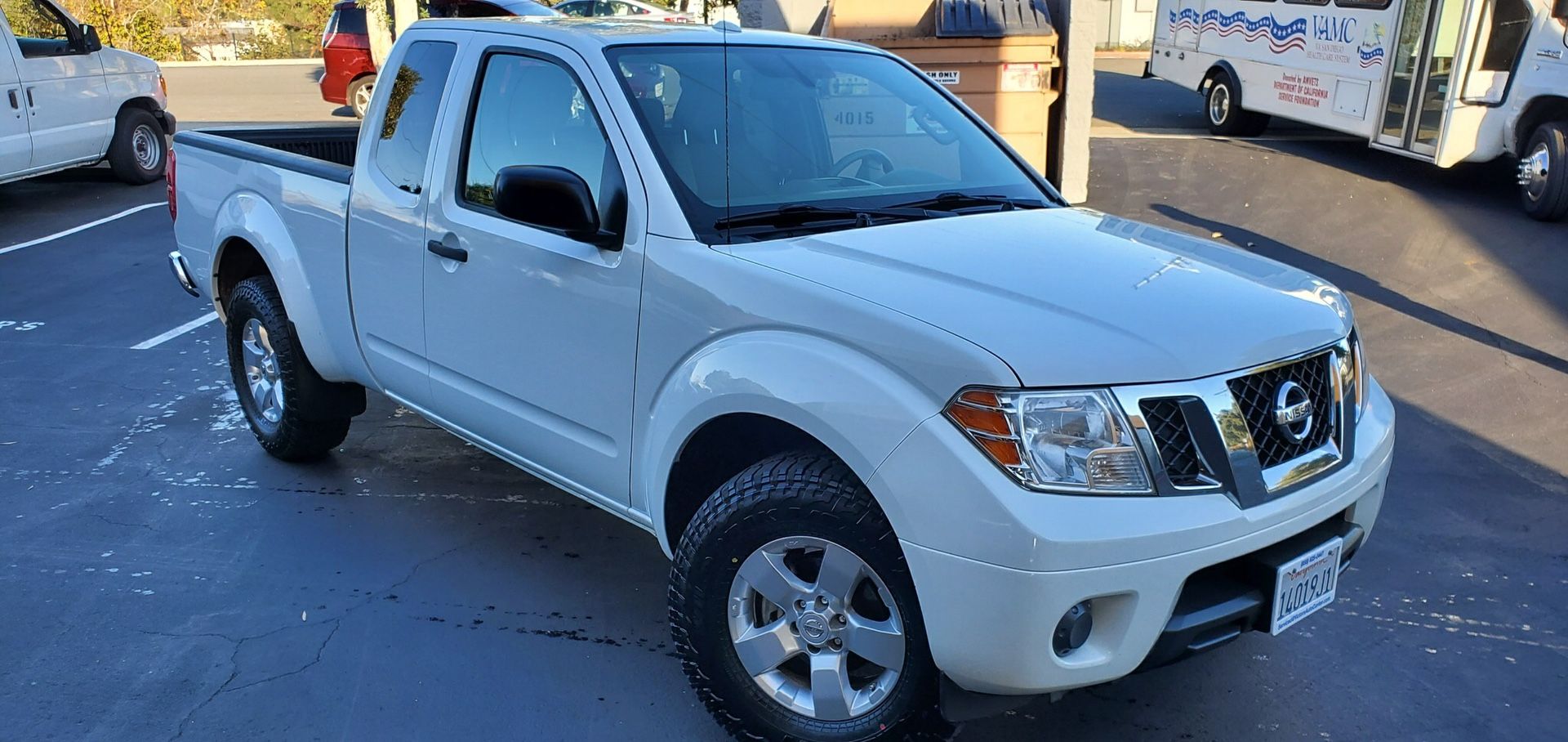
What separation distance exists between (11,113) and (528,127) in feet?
30.2

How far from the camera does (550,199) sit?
124 inches

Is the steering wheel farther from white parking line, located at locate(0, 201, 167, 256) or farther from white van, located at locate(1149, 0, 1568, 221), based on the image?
white parking line, located at locate(0, 201, 167, 256)

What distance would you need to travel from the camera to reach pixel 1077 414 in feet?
8.13

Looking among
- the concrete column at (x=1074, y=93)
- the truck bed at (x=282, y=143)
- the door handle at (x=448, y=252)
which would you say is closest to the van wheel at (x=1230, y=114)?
Result: the concrete column at (x=1074, y=93)

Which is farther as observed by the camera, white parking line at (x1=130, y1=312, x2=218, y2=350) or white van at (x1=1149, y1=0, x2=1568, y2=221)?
white van at (x1=1149, y1=0, x2=1568, y2=221)

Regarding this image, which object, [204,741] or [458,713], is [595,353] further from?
[204,741]

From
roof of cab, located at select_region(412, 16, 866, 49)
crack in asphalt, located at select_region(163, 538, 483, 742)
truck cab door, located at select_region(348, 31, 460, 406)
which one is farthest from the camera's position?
truck cab door, located at select_region(348, 31, 460, 406)

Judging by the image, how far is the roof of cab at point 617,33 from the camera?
11.9 feet

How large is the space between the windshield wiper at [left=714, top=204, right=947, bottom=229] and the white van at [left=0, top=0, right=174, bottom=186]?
1000 cm

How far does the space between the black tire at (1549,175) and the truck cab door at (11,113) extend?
1323cm

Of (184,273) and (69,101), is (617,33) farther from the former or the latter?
(69,101)

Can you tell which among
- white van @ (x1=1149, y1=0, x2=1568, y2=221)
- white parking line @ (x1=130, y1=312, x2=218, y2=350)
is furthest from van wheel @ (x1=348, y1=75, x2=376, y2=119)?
white van @ (x1=1149, y1=0, x2=1568, y2=221)

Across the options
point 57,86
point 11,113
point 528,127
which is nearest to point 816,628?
point 528,127

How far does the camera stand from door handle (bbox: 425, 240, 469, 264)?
3719 mm
